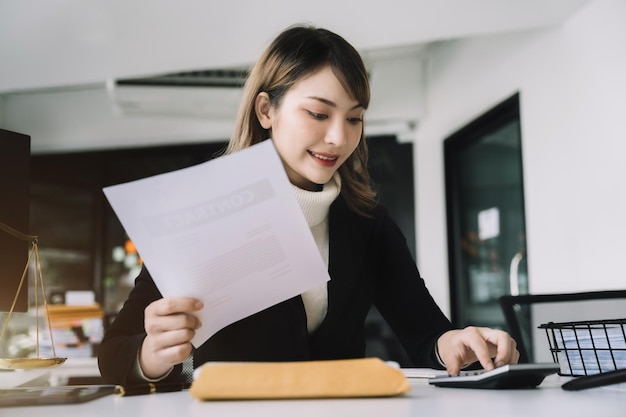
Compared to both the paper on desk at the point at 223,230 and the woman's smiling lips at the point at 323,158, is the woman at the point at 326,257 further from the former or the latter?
the paper on desk at the point at 223,230

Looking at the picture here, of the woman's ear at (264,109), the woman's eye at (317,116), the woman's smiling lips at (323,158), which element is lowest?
the woman's smiling lips at (323,158)

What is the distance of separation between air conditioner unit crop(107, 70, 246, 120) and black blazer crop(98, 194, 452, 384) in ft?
10.3

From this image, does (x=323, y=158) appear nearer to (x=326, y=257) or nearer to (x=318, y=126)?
(x=318, y=126)

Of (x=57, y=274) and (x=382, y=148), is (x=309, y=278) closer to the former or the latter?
(x=382, y=148)

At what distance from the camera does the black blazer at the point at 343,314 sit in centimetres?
106

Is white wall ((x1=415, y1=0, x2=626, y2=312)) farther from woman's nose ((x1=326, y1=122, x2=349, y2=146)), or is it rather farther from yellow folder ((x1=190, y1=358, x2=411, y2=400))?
yellow folder ((x1=190, y1=358, x2=411, y2=400))

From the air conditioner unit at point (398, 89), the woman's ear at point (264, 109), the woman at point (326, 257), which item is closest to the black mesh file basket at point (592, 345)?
the woman at point (326, 257)

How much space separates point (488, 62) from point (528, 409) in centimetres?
333

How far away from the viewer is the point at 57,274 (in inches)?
195

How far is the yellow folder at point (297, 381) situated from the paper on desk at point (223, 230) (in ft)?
0.48

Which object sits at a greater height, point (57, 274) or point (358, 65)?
point (358, 65)

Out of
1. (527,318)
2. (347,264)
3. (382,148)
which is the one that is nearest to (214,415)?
(347,264)

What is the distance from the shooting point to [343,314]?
122cm

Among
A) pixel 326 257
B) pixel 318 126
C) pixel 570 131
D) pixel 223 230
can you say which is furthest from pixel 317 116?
pixel 570 131
